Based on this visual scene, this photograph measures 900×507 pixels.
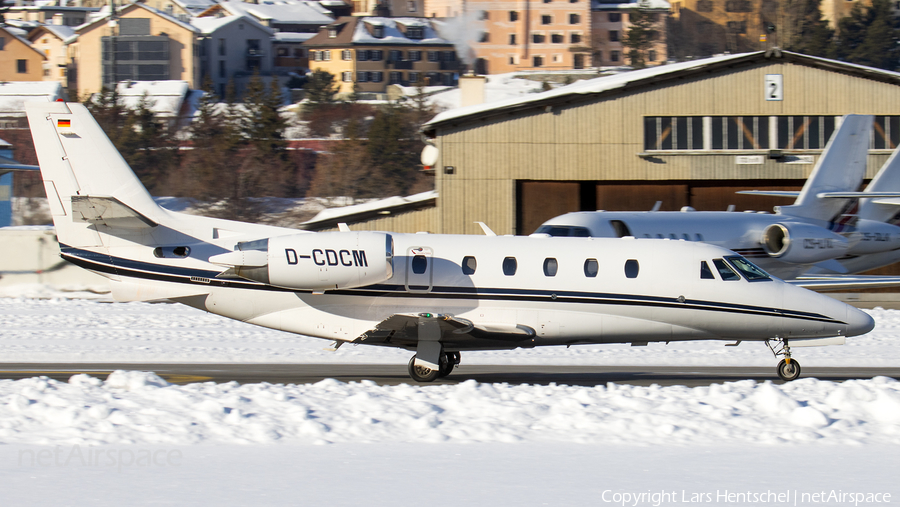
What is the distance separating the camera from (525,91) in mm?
82000

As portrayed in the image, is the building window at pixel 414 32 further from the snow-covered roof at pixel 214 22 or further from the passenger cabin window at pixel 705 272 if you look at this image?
the passenger cabin window at pixel 705 272

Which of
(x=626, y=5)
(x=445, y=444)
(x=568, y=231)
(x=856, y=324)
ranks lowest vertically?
(x=445, y=444)

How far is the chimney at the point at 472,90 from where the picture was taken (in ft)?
127

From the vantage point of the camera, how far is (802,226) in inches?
921

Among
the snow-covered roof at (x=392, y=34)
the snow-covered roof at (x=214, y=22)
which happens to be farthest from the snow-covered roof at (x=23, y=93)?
the snow-covered roof at (x=392, y=34)

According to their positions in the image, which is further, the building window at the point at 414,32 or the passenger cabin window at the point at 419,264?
the building window at the point at 414,32

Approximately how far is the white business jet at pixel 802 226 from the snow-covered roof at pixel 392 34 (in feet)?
270

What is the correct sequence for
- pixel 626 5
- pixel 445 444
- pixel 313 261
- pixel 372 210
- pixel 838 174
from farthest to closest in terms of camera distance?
pixel 626 5 < pixel 372 210 < pixel 838 174 < pixel 313 261 < pixel 445 444

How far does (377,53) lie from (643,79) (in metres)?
77.5

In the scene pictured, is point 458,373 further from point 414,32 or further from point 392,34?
point 414,32

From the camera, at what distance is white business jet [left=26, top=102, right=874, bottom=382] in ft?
45.2

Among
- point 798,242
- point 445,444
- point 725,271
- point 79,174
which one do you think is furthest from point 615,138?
point 445,444

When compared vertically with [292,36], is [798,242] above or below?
below

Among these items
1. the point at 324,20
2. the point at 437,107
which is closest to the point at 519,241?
the point at 437,107
